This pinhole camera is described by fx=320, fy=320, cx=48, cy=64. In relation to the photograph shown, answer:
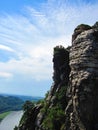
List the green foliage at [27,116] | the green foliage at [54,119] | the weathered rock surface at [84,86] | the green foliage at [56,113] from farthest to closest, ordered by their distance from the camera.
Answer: the green foliage at [27,116] → the green foliage at [56,113] → the green foliage at [54,119] → the weathered rock surface at [84,86]

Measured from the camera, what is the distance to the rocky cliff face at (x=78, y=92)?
2473 inches

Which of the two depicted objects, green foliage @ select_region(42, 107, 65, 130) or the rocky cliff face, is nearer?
the rocky cliff face

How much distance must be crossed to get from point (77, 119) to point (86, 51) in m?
13.8

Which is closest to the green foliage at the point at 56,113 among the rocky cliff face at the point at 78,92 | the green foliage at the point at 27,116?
the rocky cliff face at the point at 78,92

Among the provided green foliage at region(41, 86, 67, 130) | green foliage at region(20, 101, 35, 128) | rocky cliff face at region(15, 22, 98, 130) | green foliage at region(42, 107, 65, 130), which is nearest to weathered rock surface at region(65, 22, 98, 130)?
rocky cliff face at region(15, 22, 98, 130)

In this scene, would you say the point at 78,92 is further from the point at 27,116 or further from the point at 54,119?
the point at 27,116

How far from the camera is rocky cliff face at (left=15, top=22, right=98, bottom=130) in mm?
62812

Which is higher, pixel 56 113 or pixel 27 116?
pixel 27 116

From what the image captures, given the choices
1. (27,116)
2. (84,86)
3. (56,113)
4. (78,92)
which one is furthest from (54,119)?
(27,116)

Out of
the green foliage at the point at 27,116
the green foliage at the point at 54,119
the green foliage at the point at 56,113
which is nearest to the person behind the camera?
the green foliage at the point at 54,119

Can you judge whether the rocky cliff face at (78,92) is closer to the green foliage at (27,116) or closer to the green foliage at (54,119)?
the green foliage at (54,119)

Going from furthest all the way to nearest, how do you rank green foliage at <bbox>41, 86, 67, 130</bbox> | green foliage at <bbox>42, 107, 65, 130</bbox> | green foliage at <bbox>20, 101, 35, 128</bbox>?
green foliage at <bbox>20, 101, 35, 128</bbox> → green foliage at <bbox>41, 86, 67, 130</bbox> → green foliage at <bbox>42, 107, 65, 130</bbox>

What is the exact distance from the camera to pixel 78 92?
6353 centimetres

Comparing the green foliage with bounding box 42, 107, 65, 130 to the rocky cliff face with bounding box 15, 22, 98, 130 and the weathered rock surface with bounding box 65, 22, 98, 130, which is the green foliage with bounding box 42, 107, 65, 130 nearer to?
the rocky cliff face with bounding box 15, 22, 98, 130
